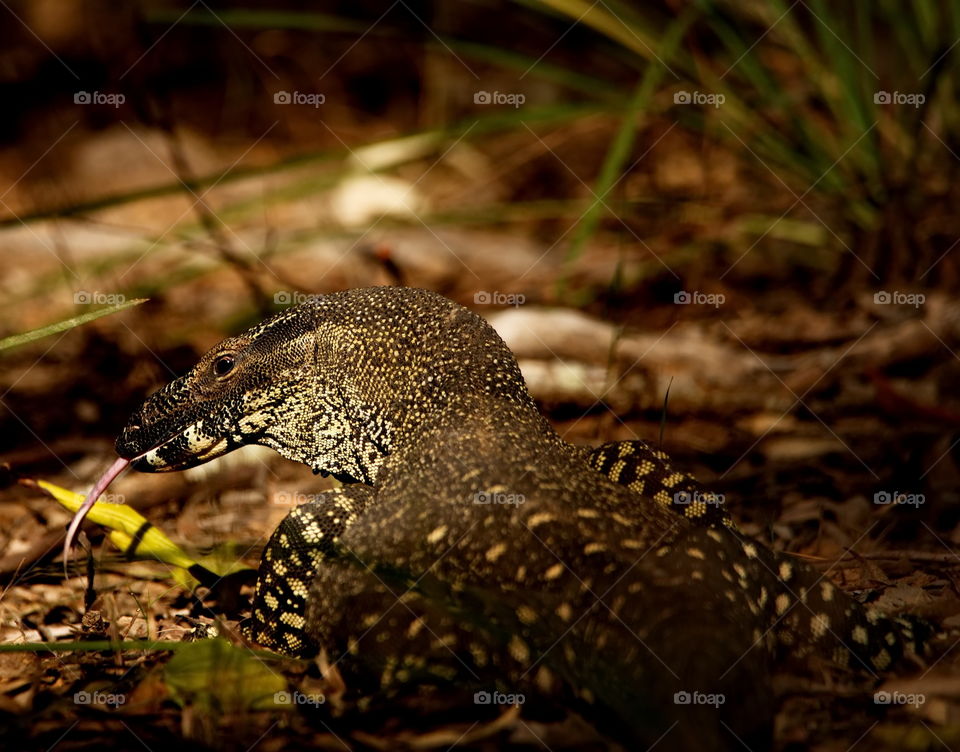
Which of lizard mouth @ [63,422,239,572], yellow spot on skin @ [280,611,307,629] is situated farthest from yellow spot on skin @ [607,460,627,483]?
lizard mouth @ [63,422,239,572]

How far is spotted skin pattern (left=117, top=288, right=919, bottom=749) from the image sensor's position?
3.86 m

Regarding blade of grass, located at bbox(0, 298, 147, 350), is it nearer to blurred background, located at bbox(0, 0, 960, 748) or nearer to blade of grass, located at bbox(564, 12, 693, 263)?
blurred background, located at bbox(0, 0, 960, 748)

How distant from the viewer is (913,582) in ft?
17.0

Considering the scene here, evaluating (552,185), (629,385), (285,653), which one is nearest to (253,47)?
(552,185)

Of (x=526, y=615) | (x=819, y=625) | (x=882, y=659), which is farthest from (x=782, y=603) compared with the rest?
(x=526, y=615)

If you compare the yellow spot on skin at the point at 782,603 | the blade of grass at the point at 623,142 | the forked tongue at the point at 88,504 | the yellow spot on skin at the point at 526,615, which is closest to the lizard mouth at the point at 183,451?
the forked tongue at the point at 88,504

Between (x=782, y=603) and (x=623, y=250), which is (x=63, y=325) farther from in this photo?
(x=623, y=250)

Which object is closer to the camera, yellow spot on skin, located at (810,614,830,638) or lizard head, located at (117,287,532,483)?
yellow spot on skin, located at (810,614,830,638)

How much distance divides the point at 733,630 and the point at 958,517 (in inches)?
101

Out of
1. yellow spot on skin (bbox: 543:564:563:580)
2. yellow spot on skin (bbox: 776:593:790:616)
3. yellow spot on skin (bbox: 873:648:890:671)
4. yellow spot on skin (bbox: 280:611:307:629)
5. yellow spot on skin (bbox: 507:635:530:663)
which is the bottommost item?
yellow spot on skin (bbox: 873:648:890:671)

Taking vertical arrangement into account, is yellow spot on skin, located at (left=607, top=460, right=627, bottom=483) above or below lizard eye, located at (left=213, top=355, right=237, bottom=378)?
below

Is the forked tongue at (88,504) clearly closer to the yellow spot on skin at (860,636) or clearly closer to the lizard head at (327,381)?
the lizard head at (327,381)

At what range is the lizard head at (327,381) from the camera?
504 cm

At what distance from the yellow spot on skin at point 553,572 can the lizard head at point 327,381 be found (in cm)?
109
